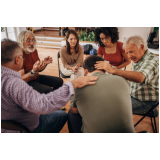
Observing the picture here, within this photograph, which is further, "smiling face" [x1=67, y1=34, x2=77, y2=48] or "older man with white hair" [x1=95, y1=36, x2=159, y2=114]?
"smiling face" [x1=67, y1=34, x2=77, y2=48]

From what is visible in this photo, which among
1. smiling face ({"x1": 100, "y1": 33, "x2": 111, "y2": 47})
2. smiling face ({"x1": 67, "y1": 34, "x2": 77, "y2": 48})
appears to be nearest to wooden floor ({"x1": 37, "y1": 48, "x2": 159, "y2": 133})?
smiling face ({"x1": 67, "y1": 34, "x2": 77, "y2": 48})

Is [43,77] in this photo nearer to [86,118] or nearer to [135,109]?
[86,118]

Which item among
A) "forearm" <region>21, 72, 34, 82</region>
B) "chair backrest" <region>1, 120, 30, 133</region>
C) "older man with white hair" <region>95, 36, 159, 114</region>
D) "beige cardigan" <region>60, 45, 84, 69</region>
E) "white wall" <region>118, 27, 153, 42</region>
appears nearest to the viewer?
"chair backrest" <region>1, 120, 30, 133</region>

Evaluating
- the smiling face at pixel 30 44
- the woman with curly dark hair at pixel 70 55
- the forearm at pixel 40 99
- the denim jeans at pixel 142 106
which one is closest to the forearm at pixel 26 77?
the smiling face at pixel 30 44

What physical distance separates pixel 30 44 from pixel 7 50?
1.10 metres

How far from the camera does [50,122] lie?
128 cm

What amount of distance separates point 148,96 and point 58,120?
117cm

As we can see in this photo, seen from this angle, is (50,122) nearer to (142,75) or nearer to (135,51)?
(142,75)

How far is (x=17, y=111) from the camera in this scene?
0.95m

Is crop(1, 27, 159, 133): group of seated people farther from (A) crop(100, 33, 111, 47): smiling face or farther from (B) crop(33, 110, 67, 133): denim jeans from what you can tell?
(A) crop(100, 33, 111, 47): smiling face

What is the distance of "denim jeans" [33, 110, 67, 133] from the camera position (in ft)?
3.96

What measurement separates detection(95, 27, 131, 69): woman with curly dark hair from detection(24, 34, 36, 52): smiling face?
43.3 inches

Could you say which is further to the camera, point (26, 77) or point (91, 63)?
point (26, 77)

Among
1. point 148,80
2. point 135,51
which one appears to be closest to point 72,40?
point 135,51
